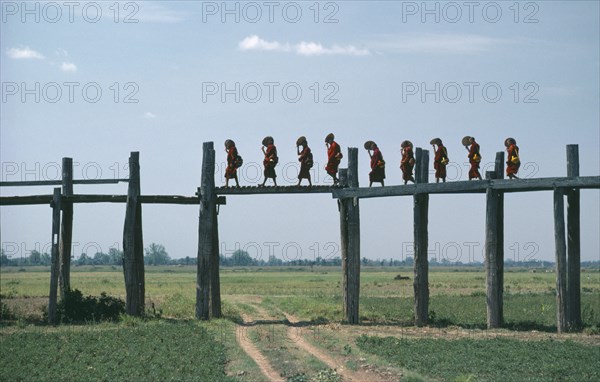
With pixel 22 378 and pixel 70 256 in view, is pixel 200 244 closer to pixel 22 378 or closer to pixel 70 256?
pixel 70 256

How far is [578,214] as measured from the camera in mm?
22359

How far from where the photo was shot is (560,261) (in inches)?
849

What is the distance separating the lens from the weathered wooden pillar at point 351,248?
24562 mm

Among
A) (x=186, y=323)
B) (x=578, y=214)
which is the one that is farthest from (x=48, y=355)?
(x=578, y=214)

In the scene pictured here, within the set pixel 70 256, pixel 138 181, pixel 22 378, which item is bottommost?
pixel 22 378

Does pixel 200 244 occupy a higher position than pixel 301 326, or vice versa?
pixel 200 244

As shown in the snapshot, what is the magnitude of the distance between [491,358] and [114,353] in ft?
26.4

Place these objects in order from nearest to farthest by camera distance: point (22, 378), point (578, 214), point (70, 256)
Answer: point (22, 378) → point (578, 214) → point (70, 256)

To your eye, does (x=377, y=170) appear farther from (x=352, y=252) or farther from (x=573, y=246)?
(x=573, y=246)

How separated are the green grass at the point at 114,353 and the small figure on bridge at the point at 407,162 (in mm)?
6966

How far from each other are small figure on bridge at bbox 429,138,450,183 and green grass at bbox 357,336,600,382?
5188 millimetres

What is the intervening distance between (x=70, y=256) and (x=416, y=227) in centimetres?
1107

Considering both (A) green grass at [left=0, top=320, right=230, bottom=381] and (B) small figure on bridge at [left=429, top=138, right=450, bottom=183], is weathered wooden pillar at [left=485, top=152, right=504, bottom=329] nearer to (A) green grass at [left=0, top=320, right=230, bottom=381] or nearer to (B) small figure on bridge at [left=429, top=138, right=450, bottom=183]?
(B) small figure on bridge at [left=429, top=138, right=450, bottom=183]

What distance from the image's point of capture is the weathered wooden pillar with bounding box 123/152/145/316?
25.5 meters
